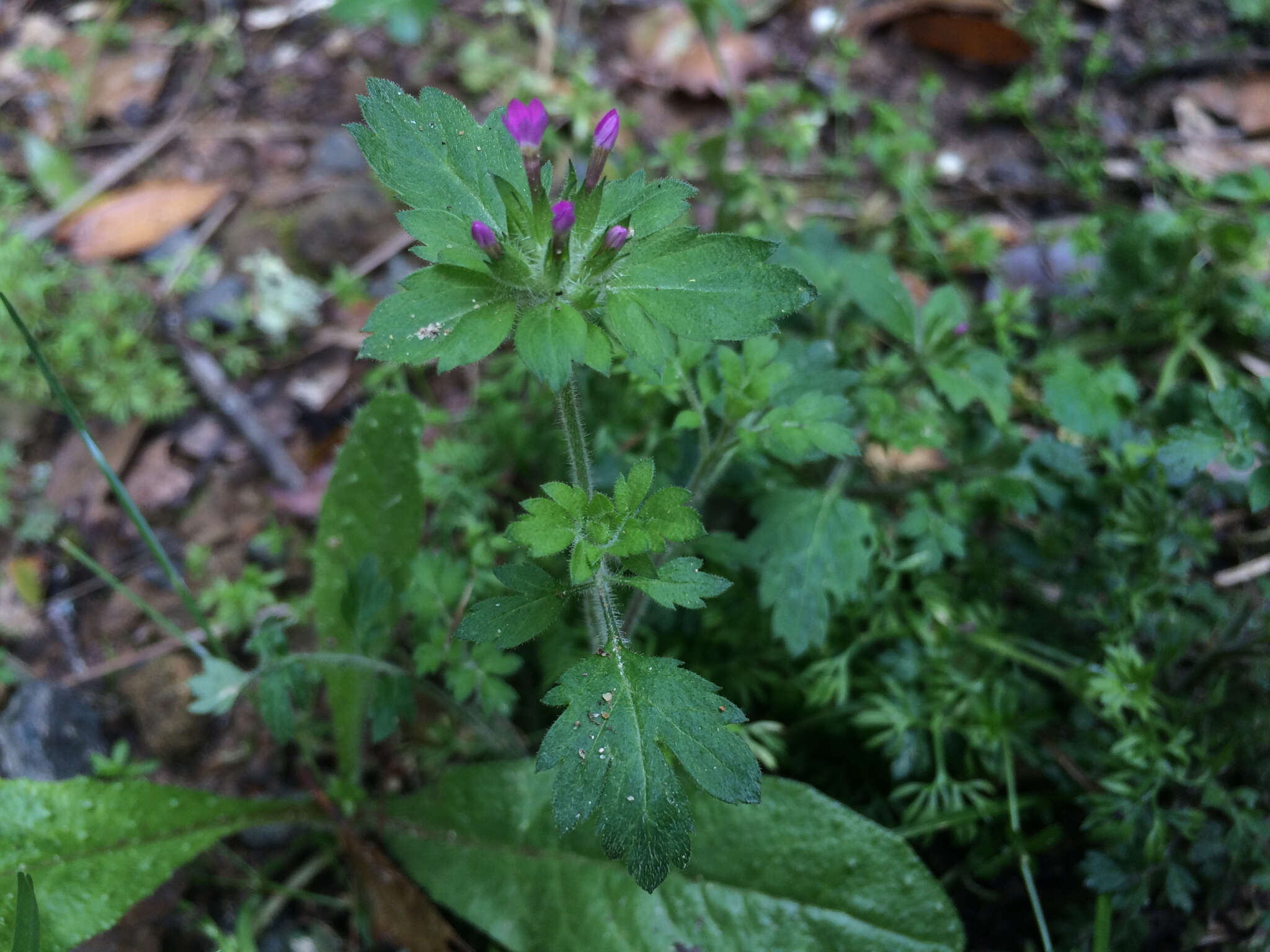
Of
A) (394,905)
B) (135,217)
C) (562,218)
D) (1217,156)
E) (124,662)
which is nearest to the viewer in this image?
(562,218)

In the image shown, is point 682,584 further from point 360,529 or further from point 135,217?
point 135,217

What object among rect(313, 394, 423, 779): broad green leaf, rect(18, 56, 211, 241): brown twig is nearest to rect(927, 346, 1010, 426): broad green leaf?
rect(313, 394, 423, 779): broad green leaf

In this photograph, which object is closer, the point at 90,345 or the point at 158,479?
the point at 158,479

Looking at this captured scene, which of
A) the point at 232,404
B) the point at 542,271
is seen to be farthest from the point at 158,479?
the point at 542,271

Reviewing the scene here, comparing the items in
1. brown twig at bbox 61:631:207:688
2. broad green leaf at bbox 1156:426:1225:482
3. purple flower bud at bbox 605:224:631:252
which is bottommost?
brown twig at bbox 61:631:207:688

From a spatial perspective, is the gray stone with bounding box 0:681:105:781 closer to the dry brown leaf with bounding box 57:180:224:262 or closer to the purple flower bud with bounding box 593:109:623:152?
the dry brown leaf with bounding box 57:180:224:262

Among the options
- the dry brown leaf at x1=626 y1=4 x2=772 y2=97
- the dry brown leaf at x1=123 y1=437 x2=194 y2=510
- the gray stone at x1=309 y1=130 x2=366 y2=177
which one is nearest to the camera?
the dry brown leaf at x1=123 y1=437 x2=194 y2=510

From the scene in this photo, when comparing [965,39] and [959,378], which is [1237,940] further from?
[965,39]
